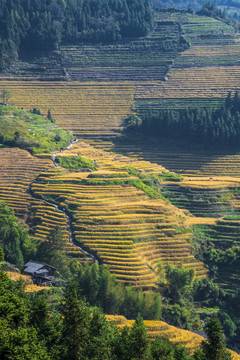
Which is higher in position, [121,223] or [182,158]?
[121,223]

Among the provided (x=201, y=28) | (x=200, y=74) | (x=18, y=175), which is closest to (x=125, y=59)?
(x=200, y=74)

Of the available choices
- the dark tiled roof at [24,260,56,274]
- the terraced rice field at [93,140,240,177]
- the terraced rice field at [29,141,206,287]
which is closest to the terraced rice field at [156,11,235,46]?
the terraced rice field at [93,140,240,177]

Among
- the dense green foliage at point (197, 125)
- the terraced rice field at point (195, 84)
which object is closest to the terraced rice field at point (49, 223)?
the dense green foliage at point (197, 125)

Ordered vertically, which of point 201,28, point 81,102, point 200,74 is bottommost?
point 81,102

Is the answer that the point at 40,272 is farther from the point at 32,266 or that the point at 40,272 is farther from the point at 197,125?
the point at 197,125

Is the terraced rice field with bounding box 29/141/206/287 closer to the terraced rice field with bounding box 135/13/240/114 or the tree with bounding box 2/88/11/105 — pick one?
the terraced rice field with bounding box 135/13/240/114

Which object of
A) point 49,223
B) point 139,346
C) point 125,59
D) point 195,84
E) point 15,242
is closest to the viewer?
point 139,346

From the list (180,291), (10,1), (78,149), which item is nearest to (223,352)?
(180,291)

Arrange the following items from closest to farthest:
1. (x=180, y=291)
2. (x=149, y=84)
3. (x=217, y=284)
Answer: (x=180, y=291)
(x=217, y=284)
(x=149, y=84)

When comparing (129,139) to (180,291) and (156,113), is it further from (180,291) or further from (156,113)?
(180,291)
